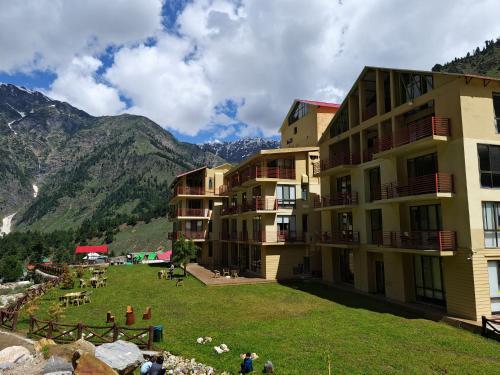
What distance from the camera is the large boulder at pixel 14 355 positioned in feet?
48.3

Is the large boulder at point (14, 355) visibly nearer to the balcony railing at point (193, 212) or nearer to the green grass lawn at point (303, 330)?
the green grass lawn at point (303, 330)

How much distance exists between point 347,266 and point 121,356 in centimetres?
2292

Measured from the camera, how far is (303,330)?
18062 mm

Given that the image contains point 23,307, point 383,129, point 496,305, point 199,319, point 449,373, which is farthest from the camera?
point 383,129

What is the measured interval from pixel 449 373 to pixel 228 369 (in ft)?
26.0

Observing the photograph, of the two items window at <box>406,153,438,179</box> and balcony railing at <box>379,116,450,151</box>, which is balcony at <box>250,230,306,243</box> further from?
window at <box>406,153,438,179</box>

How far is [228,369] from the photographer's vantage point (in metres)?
13.5

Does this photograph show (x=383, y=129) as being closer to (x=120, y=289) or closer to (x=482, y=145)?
(x=482, y=145)

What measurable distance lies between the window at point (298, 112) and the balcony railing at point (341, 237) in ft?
52.9

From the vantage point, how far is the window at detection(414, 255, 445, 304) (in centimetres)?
2211

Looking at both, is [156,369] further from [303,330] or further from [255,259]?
[255,259]

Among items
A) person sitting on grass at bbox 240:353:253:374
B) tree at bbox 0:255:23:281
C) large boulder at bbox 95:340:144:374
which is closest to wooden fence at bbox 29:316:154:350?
large boulder at bbox 95:340:144:374

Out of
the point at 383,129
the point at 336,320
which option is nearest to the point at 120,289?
the point at 336,320

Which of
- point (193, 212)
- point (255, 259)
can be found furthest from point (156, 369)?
point (193, 212)
